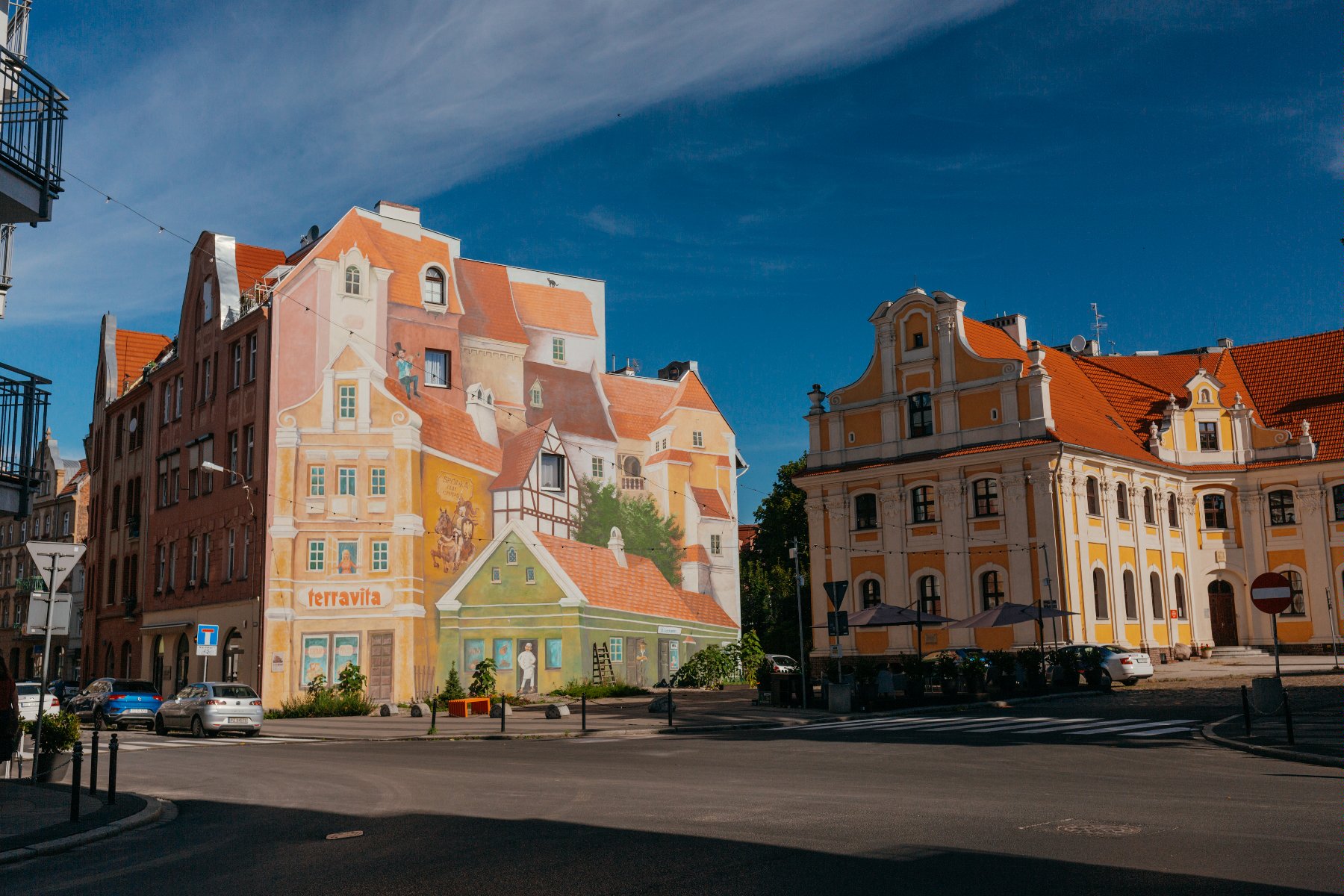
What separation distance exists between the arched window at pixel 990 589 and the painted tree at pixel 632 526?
13821 mm

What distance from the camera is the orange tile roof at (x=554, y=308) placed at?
168 ft

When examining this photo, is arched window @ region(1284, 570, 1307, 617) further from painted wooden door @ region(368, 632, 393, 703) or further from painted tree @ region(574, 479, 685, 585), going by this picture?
painted wooden door @ region(368, 632, 393, 703)

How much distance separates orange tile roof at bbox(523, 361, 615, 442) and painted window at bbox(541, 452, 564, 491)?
137 cm

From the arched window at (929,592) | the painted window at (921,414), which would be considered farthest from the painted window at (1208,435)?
the arched window at (929,592)

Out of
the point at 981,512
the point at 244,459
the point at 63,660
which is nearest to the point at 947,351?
the point at 981,512

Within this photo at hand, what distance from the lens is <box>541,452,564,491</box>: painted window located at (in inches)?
1953

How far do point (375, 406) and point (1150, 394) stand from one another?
1393 inches

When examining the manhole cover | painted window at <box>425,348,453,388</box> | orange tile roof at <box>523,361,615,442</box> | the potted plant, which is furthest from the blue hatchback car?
the manhole cover

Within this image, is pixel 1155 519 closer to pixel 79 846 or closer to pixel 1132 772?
pixel 1132 772

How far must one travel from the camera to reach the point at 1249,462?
52.8 meters

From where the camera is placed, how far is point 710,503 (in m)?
55.9

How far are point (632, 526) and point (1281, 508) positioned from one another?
2843cm

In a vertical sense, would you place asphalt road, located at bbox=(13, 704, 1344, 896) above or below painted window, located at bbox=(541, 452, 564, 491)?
below

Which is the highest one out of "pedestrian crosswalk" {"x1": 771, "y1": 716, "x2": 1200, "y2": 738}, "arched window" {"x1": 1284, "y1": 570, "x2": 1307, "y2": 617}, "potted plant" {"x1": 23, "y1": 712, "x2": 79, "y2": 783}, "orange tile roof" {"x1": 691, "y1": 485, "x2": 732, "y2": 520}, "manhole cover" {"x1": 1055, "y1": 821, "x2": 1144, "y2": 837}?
"orange tile roof" {"x1": 691, "y1": 485, "x2": 732, "y2": 520}
